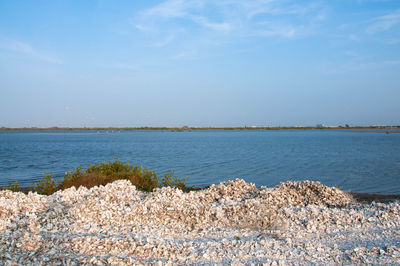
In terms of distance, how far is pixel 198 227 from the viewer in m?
9.30

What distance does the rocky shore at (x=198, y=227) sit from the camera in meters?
7.16

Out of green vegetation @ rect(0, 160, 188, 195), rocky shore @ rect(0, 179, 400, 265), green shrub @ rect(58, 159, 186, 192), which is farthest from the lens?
green shrub @ rect(58, 159, 186, 192)

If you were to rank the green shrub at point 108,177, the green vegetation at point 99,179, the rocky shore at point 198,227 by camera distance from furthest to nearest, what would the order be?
Answer: 1. the green shrub at point 108,177
2. the green vegetation at point 99,179
3. the rocky shore at point 198,227

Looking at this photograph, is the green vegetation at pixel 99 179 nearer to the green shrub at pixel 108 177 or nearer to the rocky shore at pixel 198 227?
the green shrub at pixel 108 177

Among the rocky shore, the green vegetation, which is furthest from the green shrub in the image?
the rocky shore

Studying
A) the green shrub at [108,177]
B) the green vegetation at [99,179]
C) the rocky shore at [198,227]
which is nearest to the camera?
the rocky shore at [198,227]

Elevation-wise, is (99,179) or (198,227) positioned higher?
(99,179)

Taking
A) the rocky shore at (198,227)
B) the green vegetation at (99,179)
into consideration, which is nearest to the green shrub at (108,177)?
the green vegetation at (99,179)

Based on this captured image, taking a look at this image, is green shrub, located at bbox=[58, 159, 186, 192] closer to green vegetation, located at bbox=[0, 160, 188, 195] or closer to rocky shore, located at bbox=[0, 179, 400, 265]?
green vegetation, located at bbox=[0, 160, 188, 195]

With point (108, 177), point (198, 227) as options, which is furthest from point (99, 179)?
point (198, 227)

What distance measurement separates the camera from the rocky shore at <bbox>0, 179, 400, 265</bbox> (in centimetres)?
716

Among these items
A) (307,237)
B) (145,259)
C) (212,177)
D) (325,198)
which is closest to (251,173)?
(212,177)

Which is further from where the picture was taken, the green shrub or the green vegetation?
the green shrub

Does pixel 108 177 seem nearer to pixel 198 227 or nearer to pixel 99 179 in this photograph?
pixel 99 179
